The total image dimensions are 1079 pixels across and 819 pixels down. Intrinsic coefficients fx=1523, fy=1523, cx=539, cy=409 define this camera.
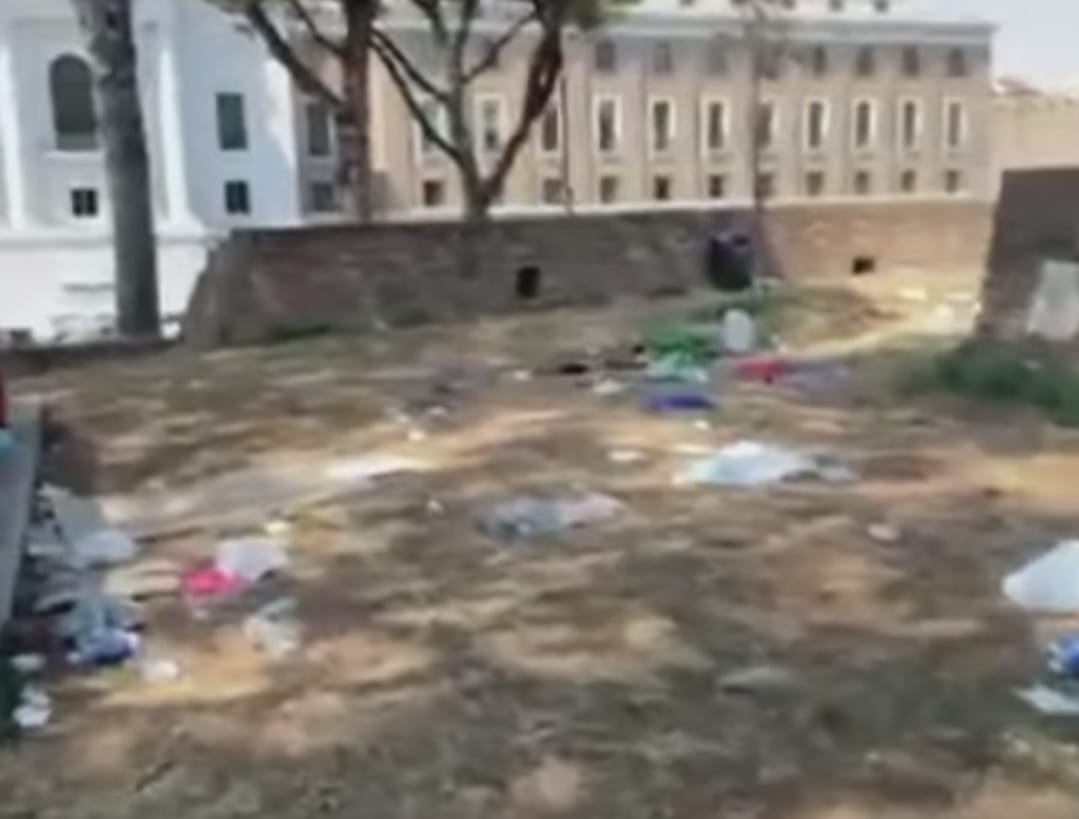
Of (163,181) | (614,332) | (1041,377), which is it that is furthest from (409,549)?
(163,181)

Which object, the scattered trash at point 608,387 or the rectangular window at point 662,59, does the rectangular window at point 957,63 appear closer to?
the rectangular window at point 662,59

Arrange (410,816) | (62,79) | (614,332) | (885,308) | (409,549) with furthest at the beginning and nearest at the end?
(62,79), (885,308), (614,332), (409,549), (410,816)

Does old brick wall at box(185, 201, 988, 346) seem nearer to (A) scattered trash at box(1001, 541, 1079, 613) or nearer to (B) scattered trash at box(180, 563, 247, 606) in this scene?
(B) scattered trash at box(180, 563, 247, 606)

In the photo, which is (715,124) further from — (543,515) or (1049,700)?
(1049,700)

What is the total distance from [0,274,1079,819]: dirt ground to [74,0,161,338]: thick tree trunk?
20.6ft

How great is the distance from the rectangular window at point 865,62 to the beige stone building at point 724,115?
0.10 feet

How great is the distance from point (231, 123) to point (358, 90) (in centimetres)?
2241

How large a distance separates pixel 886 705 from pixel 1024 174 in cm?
583

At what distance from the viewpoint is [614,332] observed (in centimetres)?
1038

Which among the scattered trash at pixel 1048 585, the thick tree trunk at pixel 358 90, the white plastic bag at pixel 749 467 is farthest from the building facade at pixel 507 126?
the scattered trash at pixel 1048 585

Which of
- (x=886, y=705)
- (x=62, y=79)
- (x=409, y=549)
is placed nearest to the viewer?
(x=886, y=705)

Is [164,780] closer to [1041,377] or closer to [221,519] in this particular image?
[221,519]

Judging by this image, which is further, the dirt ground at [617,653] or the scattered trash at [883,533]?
the scattered trash at [883,533]

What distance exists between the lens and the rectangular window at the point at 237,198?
3647 cm
